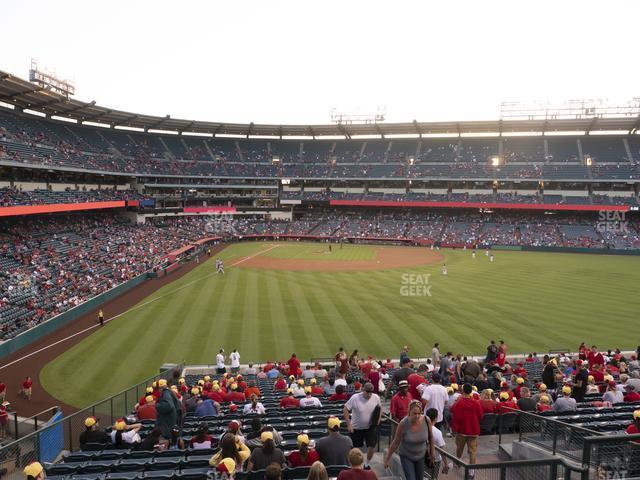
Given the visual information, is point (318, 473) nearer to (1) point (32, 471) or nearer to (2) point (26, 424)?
(1) point (32, 471)

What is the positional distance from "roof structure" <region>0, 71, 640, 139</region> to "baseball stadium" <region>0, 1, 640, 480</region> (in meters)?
0.67

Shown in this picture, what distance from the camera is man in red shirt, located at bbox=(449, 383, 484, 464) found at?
8.12m

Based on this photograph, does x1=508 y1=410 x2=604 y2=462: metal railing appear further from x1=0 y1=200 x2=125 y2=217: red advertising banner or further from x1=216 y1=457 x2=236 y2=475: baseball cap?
x1=0 y1=200 x2=125 y2=217: red advertising banner

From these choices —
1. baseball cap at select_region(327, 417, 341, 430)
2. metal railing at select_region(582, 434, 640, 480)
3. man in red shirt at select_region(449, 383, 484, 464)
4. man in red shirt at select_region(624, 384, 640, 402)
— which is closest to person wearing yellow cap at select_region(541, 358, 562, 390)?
man in red shirt at select_region(624, 384, 640, 402)

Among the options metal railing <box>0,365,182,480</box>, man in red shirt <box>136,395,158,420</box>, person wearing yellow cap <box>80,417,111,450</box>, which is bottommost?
metal railing <box>0,365,182,480</box>

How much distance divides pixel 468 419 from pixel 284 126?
271ft

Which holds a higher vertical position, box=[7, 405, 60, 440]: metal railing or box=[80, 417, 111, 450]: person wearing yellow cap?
box=[80, 417, 111, 450]: person wearing yellow cap

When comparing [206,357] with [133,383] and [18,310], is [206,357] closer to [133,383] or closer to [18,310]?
[133,383]

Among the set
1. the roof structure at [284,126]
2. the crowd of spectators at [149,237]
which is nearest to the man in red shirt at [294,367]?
the crowd of spectators at [149,237]

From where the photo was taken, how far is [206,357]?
21375 millimetres

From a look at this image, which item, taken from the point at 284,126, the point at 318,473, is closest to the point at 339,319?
the point at 318,473

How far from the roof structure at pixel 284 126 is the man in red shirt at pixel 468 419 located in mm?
53412

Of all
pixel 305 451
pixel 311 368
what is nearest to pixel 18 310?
pixel 311 368

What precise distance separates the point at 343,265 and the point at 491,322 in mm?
24309
